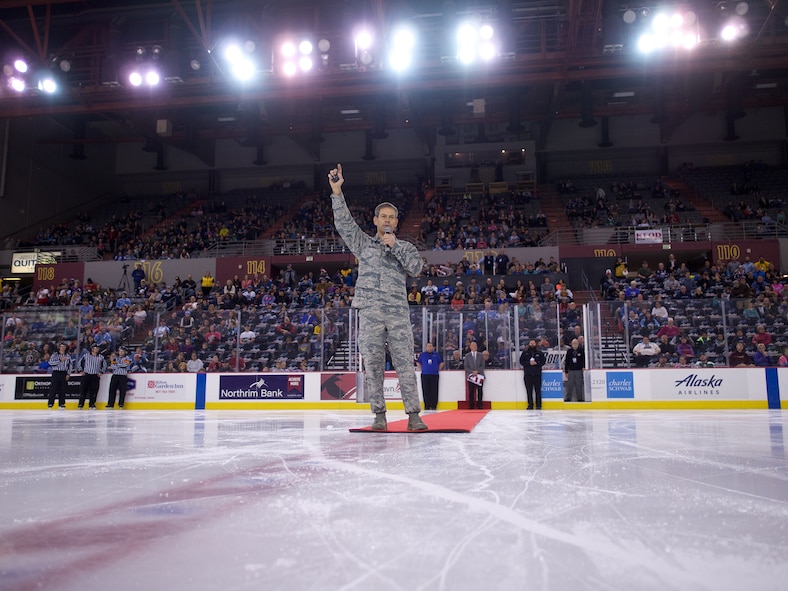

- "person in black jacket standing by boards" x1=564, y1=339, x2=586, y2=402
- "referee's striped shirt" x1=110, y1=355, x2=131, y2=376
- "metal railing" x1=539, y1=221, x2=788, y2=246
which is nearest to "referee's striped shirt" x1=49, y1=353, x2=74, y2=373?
"referee's striped shirt" x1=110, y1=355, x2=131, y2=376

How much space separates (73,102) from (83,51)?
1.96 metres

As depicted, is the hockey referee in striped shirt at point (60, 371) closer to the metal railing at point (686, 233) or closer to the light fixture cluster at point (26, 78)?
the light fixture cluster at point (26, 78)

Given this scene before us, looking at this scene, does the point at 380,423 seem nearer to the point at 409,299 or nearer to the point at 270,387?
the point at 270,387

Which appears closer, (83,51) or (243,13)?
(243,13)

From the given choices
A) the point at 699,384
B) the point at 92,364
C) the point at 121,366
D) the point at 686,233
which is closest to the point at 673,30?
the point at 699,384

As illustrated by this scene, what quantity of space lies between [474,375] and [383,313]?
868 cm

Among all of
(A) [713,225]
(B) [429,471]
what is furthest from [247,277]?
(B) [429,471]

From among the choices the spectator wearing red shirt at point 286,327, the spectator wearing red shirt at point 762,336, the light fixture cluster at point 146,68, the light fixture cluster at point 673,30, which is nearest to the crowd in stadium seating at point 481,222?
the light fixture cluster at point 673,30

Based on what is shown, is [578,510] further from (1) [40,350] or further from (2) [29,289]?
(2) [29,289]

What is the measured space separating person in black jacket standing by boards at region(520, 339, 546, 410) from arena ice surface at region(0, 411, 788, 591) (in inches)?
375

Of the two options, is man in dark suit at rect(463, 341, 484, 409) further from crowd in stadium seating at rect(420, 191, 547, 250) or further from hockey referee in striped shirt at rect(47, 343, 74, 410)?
crowd in stadium seating at rect(420, 191, 547, 250)

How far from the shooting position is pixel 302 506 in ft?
5.89

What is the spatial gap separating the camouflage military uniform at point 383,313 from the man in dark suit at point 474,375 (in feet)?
27.6

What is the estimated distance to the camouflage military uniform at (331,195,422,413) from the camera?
14.8ft
